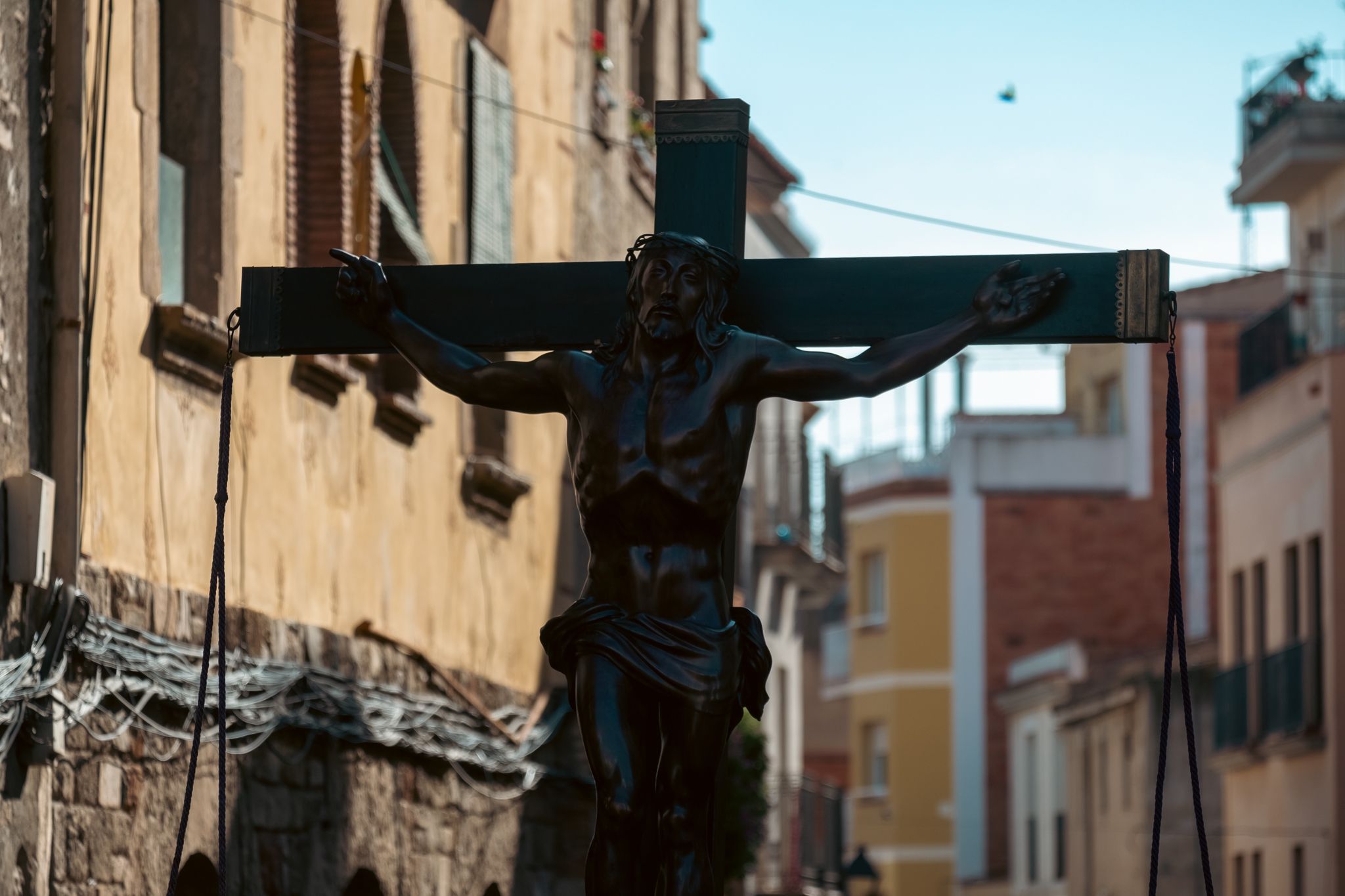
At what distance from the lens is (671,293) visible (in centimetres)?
686

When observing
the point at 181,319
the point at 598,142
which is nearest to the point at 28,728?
the point at 181,319

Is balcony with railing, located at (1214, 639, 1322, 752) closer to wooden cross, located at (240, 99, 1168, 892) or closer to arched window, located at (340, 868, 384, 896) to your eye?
arched window, located at (340, 868, 384, 896)

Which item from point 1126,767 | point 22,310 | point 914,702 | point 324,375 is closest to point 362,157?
point 324,375

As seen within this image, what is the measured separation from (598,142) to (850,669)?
3479cm

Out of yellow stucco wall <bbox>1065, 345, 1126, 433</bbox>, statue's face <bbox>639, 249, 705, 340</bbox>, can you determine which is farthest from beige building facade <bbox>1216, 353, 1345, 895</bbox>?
statue's face <bbox>639, 249, 705, 340</bbox>

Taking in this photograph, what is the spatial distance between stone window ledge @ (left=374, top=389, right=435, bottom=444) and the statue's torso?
8.09m

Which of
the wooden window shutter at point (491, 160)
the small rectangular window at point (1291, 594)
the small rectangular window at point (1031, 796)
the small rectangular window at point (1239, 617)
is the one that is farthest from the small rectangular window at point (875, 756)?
the wooden window shutter at point (491, 160)

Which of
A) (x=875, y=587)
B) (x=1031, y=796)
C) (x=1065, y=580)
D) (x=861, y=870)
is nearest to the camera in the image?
(x=861, y=870)

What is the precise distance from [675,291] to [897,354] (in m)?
0.57

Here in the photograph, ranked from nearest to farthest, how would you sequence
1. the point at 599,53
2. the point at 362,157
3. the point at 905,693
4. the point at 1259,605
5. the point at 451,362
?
the point at 451,362
the point at 362,157
the point at 599,53
the point at 1259,605
the point at 905,693

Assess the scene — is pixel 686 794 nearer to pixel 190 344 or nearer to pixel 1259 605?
pixel 190 344

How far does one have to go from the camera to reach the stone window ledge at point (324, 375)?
13.5 metres

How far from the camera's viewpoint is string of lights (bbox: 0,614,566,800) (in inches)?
418

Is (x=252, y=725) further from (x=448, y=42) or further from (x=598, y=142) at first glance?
(x=598, y=142)
